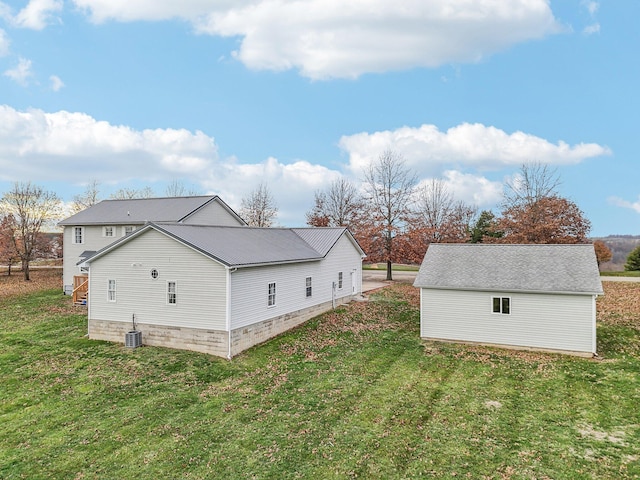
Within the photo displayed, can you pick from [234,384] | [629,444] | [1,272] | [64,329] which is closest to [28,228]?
[1,272]

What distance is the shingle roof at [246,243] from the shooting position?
16016 mm

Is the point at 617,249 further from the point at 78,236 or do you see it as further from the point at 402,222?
the point at 78,236

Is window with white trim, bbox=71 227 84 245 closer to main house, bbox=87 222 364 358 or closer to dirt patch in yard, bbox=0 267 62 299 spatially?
dirt patch in yard, bbox=0 267 62 299

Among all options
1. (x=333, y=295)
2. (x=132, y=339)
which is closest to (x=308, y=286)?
(x=333, y=295)

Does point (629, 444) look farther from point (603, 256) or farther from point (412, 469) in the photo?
point (603, 256)

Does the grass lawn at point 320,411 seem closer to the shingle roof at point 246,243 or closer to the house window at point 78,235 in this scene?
the shingle roof at point 246,243

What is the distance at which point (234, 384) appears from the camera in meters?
13.1

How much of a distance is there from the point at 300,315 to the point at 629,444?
556 inches

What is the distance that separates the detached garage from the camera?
1559cm

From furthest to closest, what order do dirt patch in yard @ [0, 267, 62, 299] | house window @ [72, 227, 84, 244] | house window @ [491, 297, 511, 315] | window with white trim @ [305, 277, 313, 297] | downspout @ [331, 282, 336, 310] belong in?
dirt patch in yard @ [0, 267, 62, 299] < house window @ [72, 227, 84, 244] < downspout @ [331, 282, 336, 310] < window with white trim @ [305, 277, 313, 297] < house window @ [491, 297, 511, 315]

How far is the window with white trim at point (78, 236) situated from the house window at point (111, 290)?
14.7 metres

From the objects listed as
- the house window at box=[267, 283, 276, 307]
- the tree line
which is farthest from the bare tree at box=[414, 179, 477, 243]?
the house window at box=[267, 283, 276, 307]

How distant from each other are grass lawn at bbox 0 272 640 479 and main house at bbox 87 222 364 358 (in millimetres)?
915

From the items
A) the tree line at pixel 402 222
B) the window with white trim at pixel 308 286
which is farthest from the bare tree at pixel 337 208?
the window with white trim at pixel 308 286
